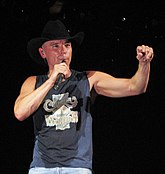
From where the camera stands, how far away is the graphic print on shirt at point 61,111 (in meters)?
1.80

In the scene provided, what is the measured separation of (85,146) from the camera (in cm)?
177

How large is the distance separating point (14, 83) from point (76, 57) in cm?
53

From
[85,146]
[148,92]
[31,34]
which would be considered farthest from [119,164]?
[85,146]

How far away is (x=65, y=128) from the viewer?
1.79 meters

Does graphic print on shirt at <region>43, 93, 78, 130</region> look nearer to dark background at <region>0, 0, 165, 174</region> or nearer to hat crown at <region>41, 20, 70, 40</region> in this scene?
hat crown at <region>41, 20, 70, 40</region>

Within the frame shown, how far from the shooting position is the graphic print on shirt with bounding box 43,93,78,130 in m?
1.80

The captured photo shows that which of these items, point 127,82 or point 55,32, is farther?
point 55,32

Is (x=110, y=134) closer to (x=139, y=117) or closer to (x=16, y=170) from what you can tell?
(x=139, y=117)

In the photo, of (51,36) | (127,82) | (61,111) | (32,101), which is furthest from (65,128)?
(51,36)

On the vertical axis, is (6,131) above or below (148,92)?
below

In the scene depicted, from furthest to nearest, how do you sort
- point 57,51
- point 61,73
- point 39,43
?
point 39,43 → point 57,51 → point 61,73

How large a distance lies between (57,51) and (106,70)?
1267mm

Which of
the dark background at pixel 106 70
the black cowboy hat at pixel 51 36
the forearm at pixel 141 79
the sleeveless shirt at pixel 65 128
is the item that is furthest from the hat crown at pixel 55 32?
the dark background at pixel 106 70

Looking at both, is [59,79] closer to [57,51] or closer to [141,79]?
[57,51]
